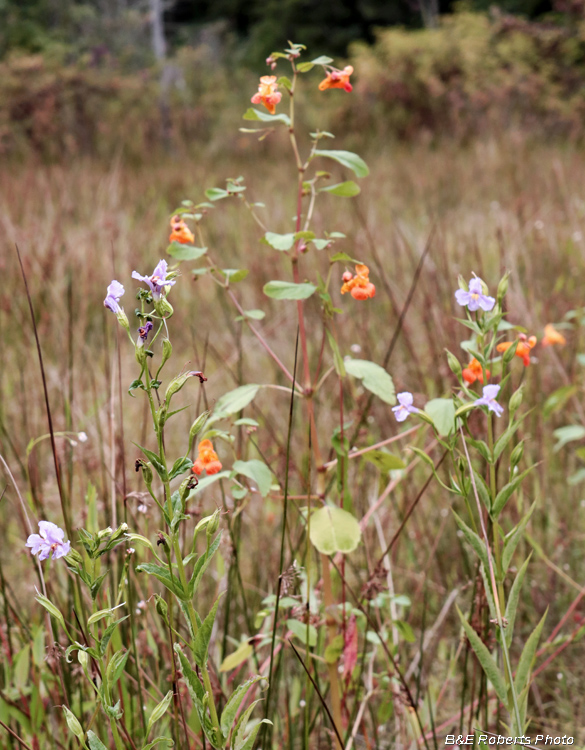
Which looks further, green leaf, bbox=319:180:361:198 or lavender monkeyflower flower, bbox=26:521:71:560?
green leaf, bbox=319:180:361:198

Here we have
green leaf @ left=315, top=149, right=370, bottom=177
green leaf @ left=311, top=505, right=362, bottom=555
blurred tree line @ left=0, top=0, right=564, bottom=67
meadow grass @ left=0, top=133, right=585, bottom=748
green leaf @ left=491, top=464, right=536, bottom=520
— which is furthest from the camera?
blurred tree line @ left=0, top=0, right=564, bottom=67

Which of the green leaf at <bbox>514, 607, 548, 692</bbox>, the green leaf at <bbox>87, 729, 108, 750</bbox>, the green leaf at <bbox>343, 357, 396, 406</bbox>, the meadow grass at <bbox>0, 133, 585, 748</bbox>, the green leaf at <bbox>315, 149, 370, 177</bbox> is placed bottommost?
the meadow grass at <bbox>0, 133, 585, 748</bbox>

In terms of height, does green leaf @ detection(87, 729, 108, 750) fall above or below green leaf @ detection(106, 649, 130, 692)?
below

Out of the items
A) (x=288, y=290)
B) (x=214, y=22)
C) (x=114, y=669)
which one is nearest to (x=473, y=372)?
(x=288, y=290)

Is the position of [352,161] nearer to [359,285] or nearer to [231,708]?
[359,285]

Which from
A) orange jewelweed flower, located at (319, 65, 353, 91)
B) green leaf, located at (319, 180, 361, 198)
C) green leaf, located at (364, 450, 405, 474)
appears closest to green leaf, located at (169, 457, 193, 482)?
green leaf, located at (364, 450, 405, 474)

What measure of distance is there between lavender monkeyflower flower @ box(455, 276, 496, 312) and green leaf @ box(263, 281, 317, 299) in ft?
0.77

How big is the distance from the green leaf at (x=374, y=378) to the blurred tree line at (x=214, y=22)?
814 centimetres

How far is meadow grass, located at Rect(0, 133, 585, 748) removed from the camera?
120cm

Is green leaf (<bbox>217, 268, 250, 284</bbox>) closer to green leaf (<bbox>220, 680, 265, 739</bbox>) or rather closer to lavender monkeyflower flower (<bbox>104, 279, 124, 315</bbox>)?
lavender monkeyflower flower (<bbox>104, 279, 124, 315</bbox>)

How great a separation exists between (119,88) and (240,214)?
5262mm

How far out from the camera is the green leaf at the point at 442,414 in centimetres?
92

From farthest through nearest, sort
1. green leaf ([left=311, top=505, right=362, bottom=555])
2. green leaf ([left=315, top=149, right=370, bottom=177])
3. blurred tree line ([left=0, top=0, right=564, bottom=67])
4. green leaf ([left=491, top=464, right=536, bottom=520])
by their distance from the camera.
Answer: blurred tree line ([left=0, top=0, right=564, bottom=67]), green leaf ([left=315, top=149, right=370, bottom=177]), green leaf ([left=311, top=505, right=362, bottom=555]), green leaf ([left=491, top=464, right=536, bottom=520])

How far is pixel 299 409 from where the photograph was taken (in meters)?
2.27
